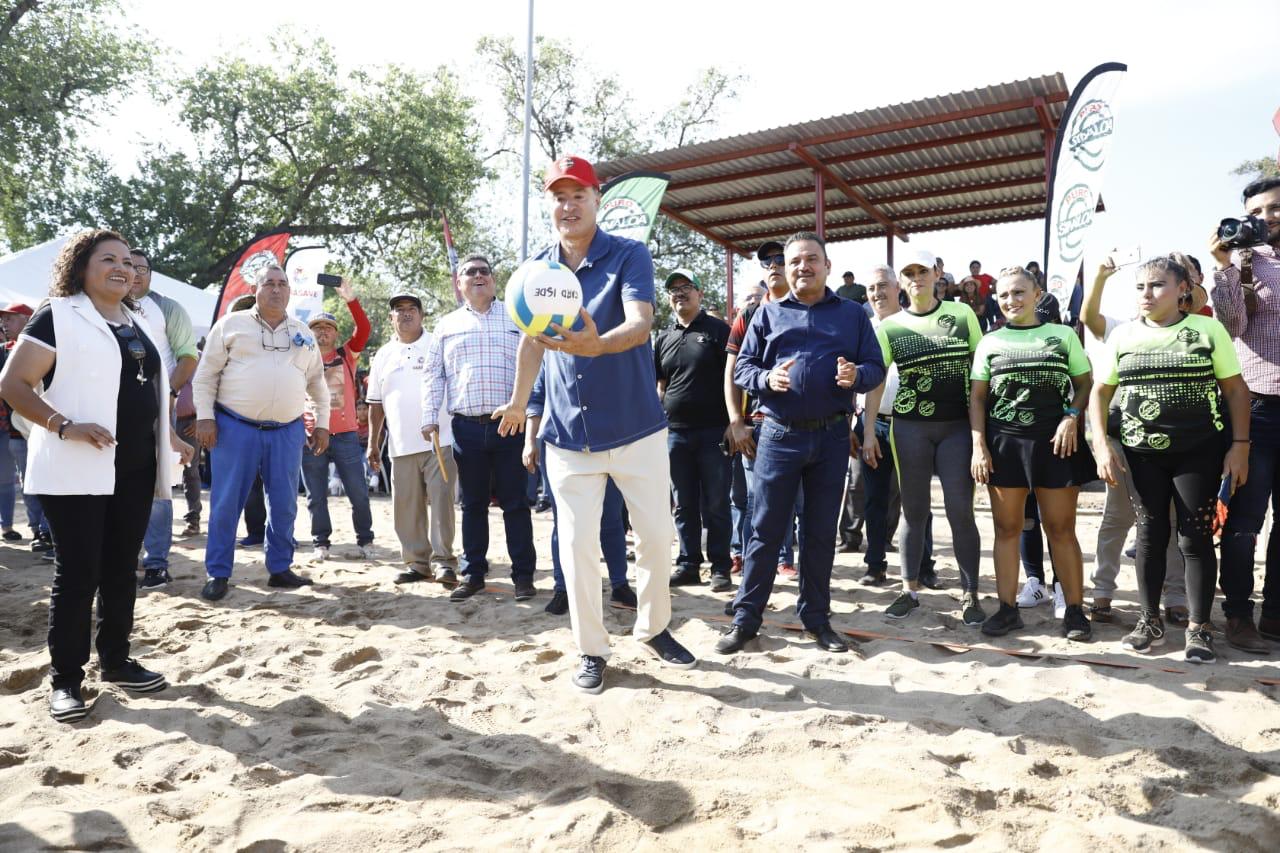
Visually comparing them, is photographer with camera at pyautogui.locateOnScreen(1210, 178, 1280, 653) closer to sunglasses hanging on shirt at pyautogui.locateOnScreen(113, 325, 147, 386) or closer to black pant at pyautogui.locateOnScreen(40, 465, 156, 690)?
sunglasses hanging on shirt at pyautogui.locateOnScreen(113, 325, 147, 386)

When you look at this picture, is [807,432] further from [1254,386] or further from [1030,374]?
[1254,386]

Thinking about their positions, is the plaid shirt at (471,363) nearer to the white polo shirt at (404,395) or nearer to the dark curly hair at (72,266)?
the white polo shirt at (404,395)

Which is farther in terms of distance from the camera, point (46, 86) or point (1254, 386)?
point (46, 86)

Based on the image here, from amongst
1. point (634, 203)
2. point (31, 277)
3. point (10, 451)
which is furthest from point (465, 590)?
point (31, 277)

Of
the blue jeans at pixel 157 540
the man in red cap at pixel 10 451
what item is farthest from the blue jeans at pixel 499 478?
the man in red cap at pixel 10 451

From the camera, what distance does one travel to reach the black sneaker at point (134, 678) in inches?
137

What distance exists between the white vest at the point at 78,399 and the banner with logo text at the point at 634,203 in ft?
22.3

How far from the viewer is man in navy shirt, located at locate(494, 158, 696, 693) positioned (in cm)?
344

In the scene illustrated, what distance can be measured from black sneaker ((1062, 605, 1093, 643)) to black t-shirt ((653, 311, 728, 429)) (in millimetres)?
2312

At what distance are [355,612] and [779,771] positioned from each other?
122 inches

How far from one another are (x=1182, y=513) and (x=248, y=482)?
206 inches

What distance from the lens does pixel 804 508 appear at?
4.06 meters

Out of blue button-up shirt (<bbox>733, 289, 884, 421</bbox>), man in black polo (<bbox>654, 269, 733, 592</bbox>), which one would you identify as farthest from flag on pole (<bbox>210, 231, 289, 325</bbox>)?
blue button-up shirt (<bbox>733, 289, 884, 421</bbox>)

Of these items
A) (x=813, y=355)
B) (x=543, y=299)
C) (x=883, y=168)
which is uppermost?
(x=883, y=168)
